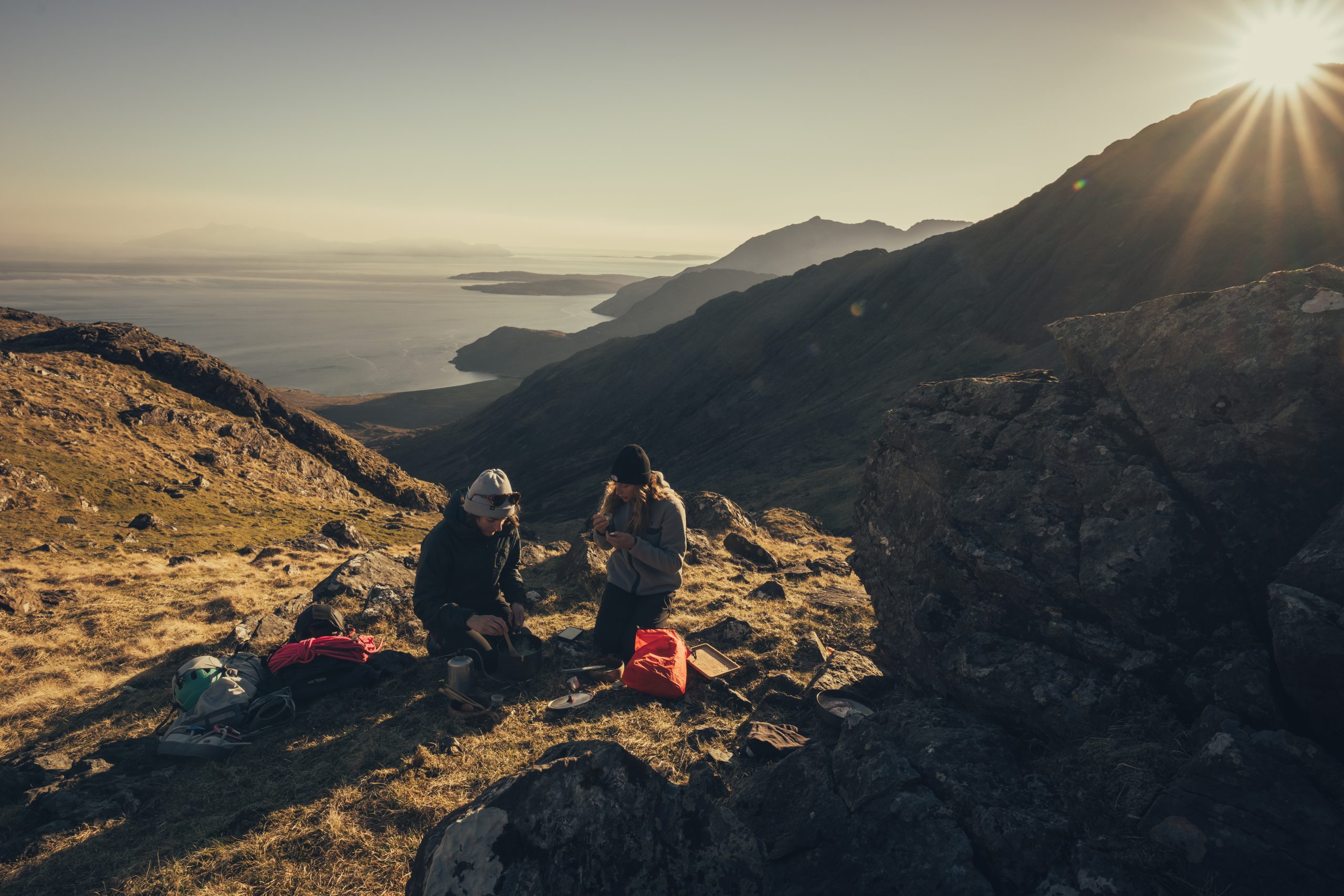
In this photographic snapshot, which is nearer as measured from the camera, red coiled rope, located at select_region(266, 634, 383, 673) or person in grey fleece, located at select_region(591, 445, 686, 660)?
red coiled rope, located at select_region(266, 634, 383, 673)

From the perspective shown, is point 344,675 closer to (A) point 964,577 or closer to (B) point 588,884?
(B) point 588,884

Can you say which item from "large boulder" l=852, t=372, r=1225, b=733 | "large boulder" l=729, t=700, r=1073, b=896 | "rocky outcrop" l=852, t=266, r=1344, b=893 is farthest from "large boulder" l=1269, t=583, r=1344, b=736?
"large boulder" l=729, t=700, r=1073, b=896

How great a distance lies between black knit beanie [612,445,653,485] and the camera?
7.43m

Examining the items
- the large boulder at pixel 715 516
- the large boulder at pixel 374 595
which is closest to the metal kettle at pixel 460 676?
the large boulder at pixel 374 595

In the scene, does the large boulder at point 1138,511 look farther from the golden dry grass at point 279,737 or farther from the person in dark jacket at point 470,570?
the person in dark jacket at point 470,570

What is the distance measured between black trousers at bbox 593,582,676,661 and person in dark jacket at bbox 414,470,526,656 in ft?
3.62

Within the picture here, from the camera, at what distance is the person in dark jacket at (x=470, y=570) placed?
7.23m

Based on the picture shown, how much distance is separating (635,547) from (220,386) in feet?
116

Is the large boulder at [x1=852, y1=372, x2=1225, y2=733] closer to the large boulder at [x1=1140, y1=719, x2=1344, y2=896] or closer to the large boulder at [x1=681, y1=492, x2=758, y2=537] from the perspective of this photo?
the large boulder at [x1=1140, y1=719, x2=1344, y2=896]

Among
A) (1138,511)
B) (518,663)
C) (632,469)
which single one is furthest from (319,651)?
(1138,511)

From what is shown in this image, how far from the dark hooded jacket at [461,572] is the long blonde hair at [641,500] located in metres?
1.32

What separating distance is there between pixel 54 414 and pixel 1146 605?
1281 inches

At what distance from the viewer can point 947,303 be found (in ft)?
173

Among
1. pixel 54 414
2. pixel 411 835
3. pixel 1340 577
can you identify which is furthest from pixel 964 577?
pixel 54 414
